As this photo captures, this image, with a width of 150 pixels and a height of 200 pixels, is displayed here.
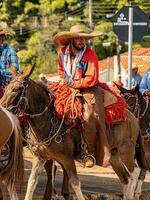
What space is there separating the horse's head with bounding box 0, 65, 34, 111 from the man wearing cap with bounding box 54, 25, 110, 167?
91 centimetres

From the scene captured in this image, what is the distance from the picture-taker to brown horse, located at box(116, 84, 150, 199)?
1145 cm

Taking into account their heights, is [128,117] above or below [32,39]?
above

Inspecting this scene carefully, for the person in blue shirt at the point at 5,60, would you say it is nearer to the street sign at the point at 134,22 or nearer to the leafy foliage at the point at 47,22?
the street sign at the point at 134,22

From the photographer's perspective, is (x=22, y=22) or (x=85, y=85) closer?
(x=85, y=85)

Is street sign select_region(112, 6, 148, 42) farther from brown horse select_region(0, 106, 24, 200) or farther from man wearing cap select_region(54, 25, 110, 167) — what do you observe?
brown horse select_region(0, 106, 24, 200)

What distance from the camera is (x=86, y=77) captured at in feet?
31.9

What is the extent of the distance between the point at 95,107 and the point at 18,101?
137cm

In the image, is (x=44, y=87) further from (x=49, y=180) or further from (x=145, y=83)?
(x=145, y=83)

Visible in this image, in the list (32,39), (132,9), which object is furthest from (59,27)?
(132,9)

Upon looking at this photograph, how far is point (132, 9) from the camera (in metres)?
13.0

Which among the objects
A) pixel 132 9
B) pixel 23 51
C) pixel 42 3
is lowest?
pixel 23 51

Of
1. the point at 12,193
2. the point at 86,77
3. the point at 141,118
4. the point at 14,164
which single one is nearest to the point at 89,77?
the point at 86,77

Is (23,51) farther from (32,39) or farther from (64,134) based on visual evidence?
(64,134)

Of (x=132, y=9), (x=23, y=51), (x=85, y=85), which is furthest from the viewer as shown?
(x=23, y=51)
